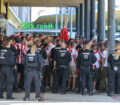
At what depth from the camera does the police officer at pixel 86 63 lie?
11086mm

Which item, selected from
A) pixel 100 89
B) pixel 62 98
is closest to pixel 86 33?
pixel 100 89

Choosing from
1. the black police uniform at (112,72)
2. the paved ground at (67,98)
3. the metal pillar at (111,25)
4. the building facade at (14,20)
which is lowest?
the paved ground at (67,98)

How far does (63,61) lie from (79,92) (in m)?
1.44

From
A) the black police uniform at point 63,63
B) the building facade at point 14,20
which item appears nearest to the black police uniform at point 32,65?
the black police uniform at point 63,63

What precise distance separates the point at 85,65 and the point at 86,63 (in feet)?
0.29

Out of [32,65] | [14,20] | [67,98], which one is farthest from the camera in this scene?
[14,20]

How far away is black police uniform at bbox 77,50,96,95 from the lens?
11.1m

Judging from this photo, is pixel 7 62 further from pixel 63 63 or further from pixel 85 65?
pixel 85 65

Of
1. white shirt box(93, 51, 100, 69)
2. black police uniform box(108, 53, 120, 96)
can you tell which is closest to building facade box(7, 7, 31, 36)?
white shirt box(93, 51, 100, 69)

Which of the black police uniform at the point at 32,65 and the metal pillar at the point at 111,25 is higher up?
the metal pillar at the point at 111,25

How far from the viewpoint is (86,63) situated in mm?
11133

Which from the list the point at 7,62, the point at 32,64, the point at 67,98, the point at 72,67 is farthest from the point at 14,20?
the point at 32,64

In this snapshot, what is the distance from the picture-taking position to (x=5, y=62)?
32.6ft

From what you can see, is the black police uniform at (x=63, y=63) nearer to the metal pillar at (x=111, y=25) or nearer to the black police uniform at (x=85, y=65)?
the black police uniform at (x=85, y=65)
